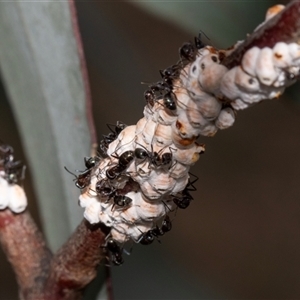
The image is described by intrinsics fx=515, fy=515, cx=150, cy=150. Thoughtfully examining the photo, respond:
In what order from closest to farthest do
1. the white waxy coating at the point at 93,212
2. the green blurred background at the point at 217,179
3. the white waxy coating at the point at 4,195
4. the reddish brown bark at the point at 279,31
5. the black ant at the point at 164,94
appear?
the reddish brown bark at the point at 279,31 < the black ant at the point at 164,94 < the white waxy coating at the point at 93,212 < the white waxy coating at the point at 4,195 < the green blurred background at the point at 217,179

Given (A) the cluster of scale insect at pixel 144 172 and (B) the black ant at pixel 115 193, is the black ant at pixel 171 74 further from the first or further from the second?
(B) the black ant at pixel 115 193

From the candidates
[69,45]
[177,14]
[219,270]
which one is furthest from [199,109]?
[219,270]

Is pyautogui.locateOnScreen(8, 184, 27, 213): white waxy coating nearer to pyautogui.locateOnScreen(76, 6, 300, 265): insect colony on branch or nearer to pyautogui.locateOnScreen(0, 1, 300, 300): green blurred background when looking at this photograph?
pyautogui.locateOnScreen(76, 6, 300, 265): insect colony on branch

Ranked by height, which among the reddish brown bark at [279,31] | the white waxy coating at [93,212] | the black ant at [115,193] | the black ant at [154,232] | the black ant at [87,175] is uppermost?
the reddish brown bark at [279,31]

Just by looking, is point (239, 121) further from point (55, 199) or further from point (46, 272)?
point (46, 272)

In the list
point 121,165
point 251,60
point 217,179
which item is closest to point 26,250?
point 121,165

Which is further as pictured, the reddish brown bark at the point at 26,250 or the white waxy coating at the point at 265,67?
the reddish brown bark at the point at 26,250

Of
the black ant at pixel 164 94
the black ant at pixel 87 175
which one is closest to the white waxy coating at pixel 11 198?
the black ant at pixel 87 175

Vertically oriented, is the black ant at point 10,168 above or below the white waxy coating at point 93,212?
above
